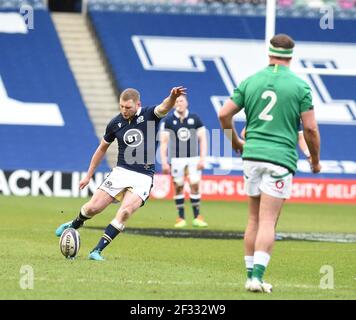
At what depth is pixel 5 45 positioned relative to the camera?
3291 centimetres

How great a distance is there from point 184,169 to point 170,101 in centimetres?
832

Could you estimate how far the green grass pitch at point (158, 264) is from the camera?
10.4 metres

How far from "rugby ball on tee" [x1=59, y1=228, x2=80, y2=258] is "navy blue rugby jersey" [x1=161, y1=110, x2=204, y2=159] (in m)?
7.75

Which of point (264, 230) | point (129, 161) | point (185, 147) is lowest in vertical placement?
point (264, 230)

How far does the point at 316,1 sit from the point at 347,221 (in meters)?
14.5

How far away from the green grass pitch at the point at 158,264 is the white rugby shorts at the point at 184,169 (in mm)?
901

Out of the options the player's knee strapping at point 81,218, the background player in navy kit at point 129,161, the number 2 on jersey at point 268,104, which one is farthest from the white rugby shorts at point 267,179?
the player's knee strapping at point 81,218

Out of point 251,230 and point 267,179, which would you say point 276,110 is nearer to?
point 267,179

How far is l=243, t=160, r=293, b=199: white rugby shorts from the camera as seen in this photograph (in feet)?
33.6

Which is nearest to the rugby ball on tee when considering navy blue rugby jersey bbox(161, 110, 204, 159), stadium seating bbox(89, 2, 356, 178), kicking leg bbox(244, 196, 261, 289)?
kicking leg bbox(244, 196, 261, 289)

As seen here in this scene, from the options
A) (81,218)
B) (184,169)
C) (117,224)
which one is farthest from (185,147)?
(117,224)

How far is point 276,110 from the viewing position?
1028 centimetres

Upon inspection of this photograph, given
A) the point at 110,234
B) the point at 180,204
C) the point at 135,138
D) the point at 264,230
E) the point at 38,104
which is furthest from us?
the point at 38,104
